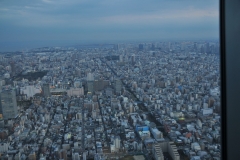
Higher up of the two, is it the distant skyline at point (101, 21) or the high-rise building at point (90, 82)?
the distant skyline at point (101, 21)

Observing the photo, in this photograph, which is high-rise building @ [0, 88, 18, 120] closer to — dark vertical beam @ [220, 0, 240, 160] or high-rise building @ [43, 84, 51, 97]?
high-rise building @ [43, 84, 51, 97]

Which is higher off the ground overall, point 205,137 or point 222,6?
point 222,6

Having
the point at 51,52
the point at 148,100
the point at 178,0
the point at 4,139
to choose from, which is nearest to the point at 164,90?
the point at 148,100

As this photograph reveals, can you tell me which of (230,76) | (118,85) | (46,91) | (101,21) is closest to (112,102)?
(118,85)

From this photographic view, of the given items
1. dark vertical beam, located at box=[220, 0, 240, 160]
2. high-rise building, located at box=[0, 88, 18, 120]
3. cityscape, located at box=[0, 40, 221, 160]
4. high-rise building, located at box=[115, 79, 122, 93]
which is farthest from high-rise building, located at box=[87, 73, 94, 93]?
dark vertical beam, located at box=[220, 0, 240, 160]

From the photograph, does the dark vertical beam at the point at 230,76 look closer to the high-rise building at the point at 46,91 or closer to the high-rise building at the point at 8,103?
the high-rise building at the point at 46,91

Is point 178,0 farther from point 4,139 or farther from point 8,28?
point 4,139

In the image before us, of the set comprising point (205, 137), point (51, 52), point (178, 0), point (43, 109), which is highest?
point (178, 0)

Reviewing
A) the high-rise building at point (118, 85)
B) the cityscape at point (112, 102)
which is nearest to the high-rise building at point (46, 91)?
the cityscape at point (112, 102)
